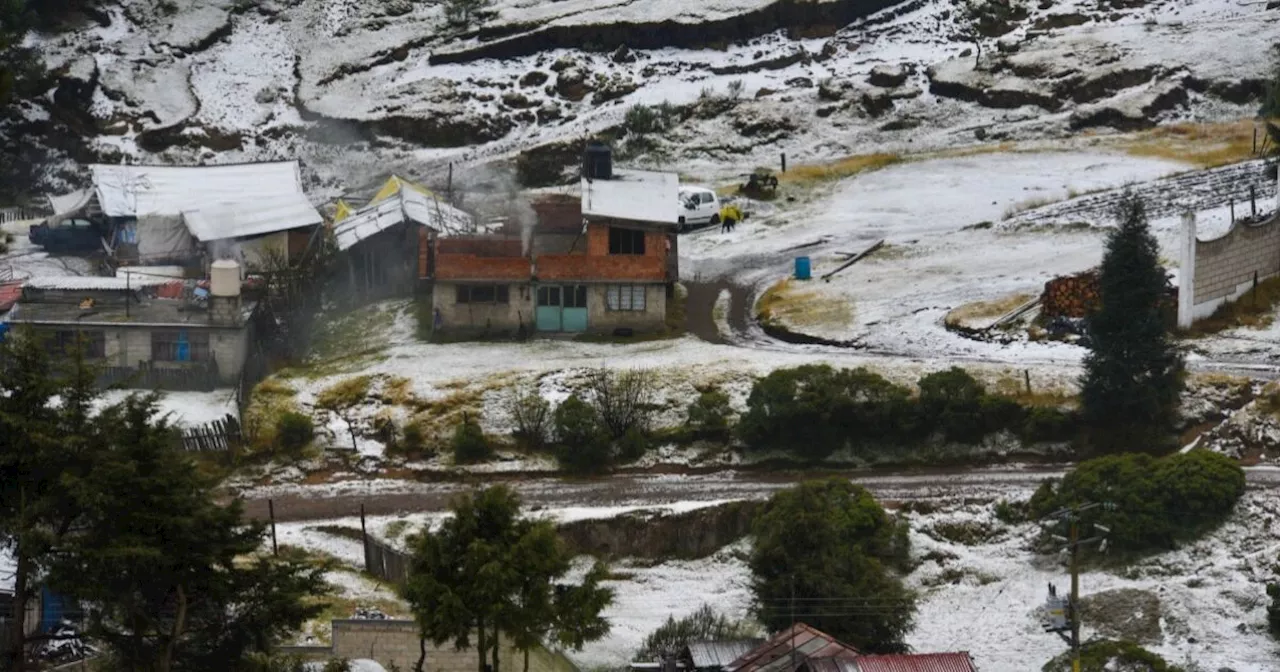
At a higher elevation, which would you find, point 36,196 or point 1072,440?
point 36,196

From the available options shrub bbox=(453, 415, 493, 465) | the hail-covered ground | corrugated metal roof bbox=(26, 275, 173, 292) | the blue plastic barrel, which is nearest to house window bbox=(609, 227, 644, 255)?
the blue plastic barrel

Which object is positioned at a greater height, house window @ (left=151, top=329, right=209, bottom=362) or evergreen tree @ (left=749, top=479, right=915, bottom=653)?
house window @ (left=151, top=329, right=209, bottom=362)

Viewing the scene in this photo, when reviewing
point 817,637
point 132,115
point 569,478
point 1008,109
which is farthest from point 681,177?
point 817,637

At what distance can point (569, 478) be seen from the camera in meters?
62.3

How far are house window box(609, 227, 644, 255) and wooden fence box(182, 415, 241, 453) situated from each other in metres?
14.7

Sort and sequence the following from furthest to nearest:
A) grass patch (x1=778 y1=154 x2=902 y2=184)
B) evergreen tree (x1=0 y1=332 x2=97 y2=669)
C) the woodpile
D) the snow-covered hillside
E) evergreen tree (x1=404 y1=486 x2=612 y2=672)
→ the snow-covered hillside < grass patch (x1=778 y1=154 x2=902 y2=184) < the woodpile < evergreen tree (x1=404 y1=486 x2=612 y2=672) < evergreen tree (x1=0 y1=332 x2=97 y2=669)

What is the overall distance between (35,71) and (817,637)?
62024 mm

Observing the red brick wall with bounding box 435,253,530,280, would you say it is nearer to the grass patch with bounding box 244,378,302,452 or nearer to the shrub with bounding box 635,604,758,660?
the grass patch with bounding box 244,378,302,452

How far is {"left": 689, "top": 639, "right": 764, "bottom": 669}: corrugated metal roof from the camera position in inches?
1896

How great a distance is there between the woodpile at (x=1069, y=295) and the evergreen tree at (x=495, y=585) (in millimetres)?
28458

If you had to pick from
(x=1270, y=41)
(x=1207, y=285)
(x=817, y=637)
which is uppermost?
(x=1270, y=41)

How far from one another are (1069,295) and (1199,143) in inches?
964

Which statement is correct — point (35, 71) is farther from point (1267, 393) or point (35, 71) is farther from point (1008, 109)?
point (1267, 393)

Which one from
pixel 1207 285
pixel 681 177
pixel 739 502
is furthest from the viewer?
pixel 681 177
